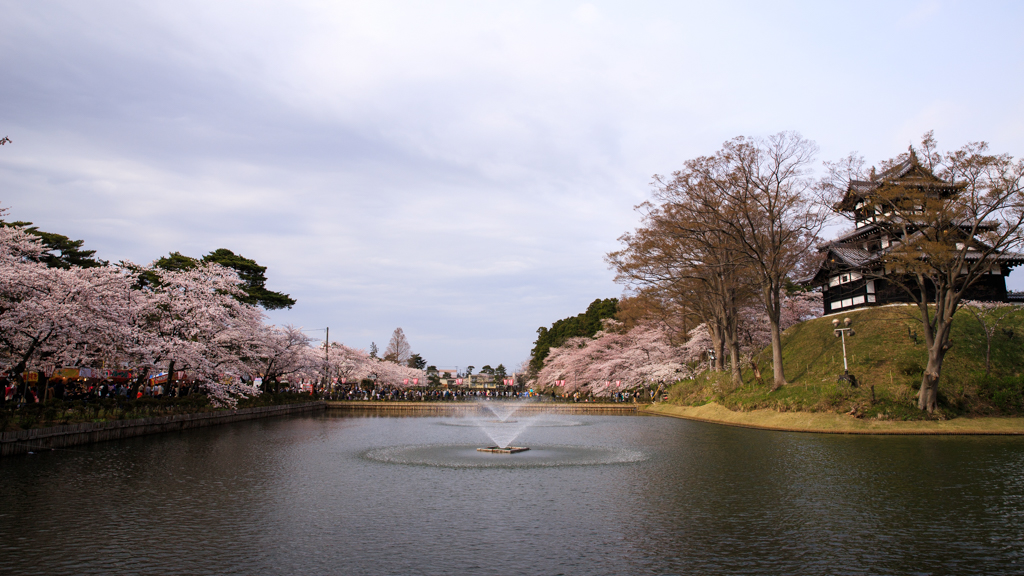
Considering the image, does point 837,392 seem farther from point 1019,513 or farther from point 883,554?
point 883,554

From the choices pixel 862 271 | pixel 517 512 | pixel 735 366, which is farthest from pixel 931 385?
pixel 517 512

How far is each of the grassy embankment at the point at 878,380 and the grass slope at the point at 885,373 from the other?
0.04 meters

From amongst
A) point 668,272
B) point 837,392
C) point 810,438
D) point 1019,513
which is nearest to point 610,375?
point 668,272

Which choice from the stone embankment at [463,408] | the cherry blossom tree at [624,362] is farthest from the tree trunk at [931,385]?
the cherry blossom tree at [624,362]

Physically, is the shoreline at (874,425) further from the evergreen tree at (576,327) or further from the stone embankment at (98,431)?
the evergreen tree at (576,327)

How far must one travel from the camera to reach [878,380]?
31.8 meters

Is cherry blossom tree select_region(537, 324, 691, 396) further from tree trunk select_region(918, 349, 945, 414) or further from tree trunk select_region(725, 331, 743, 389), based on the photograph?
tree trunk select_region(918, 349, 945, 414)

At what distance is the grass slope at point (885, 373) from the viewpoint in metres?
27.8

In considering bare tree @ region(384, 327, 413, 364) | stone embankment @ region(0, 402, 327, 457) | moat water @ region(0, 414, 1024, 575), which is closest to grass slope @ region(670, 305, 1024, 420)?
moat water @ region(0, 414, 1024, 575)

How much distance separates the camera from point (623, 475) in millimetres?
15719

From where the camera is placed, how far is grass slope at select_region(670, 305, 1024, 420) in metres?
27.8

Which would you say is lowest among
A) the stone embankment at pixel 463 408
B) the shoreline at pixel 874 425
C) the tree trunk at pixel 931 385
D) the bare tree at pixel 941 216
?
the stone embankment at pixel 463 408

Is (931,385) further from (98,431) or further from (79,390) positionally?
(79,390)

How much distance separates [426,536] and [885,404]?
1043 inches
